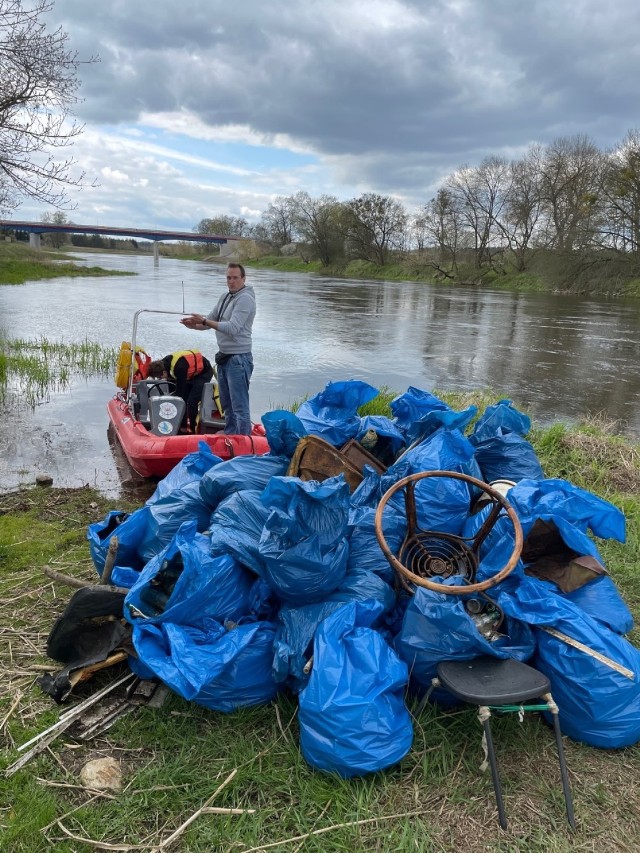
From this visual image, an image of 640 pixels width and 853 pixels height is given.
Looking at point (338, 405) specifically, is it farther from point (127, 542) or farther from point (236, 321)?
point (236, 321)

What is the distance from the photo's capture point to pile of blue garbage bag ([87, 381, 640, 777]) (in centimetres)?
224

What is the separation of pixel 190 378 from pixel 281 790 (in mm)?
4700

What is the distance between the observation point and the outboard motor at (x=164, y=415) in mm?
5965

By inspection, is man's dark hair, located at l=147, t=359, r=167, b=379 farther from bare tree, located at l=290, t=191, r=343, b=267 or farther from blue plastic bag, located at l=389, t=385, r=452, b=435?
bare tree, located at l=290, t=191, r=343, b=267

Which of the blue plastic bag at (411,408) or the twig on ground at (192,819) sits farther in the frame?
the blue plastic bag at (411,408)

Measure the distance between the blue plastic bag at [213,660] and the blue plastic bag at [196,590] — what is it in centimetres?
5

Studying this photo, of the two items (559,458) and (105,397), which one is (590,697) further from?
(105,397)

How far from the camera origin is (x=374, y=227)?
204 ft

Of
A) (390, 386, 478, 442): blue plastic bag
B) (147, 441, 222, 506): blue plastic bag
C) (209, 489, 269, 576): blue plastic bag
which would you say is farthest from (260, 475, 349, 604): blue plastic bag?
(147, 441, 222, 506): blue plastic bag

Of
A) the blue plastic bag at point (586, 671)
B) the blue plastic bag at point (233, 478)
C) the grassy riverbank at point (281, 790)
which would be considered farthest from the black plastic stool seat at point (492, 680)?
the blue plastic bag at point (233, 478)

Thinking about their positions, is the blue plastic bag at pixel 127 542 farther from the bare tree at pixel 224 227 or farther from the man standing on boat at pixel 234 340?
the bare tree at pixel 224 227

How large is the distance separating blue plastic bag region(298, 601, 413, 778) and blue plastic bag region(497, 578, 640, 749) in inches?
23.0

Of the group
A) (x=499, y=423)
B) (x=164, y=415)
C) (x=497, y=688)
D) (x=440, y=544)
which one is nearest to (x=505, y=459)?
(x=499, y=423)

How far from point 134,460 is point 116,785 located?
3.80 metres
